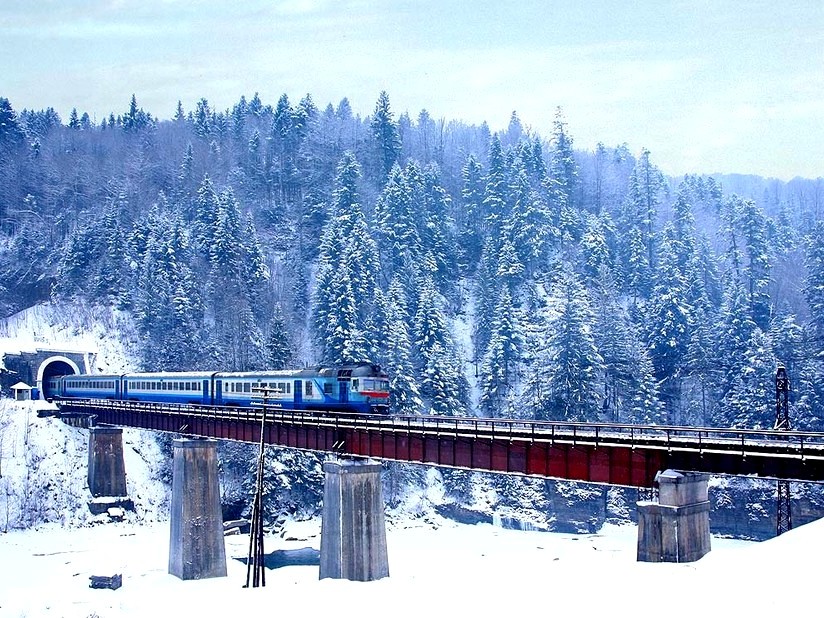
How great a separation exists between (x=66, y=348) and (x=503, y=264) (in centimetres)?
5451

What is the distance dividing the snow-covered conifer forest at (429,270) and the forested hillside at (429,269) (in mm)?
347

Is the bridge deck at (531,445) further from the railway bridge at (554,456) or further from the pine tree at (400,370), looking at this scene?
the pine tree at (400,370)

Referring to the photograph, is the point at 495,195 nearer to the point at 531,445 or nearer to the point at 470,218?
the point at 470,218

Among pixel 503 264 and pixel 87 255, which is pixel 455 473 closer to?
pixel 503 264

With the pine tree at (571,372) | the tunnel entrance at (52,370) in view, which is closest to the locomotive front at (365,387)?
the pine tree at (571,372)

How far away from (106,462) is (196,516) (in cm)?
2490

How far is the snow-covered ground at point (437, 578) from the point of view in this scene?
24672mm

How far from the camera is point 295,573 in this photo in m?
58.8

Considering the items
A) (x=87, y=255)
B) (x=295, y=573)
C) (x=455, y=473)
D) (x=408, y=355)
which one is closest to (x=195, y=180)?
(x=87, y=255)

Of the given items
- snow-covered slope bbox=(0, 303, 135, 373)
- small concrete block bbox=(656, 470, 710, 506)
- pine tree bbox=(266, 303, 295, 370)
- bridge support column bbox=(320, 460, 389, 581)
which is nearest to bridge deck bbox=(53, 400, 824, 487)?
small concrete block bbox=(656, 470, 710, 506)

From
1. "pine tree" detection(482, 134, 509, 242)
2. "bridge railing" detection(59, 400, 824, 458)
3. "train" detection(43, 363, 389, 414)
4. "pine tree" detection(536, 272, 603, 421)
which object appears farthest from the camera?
"pine tree" detection(482, 134, 509, 242)

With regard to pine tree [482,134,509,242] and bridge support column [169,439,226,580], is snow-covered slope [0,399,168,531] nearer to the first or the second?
bridge support column [169,439,226,580]

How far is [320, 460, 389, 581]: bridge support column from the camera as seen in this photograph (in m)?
44.5

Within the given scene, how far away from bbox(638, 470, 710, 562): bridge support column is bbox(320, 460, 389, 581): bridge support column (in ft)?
50.1
